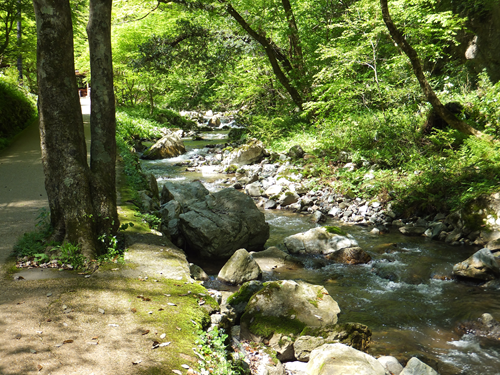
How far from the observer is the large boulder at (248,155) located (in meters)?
16.4

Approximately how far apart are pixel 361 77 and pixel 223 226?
911cm

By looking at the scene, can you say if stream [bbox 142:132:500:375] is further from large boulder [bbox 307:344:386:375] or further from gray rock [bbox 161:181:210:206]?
gray rock [bbox 161:181:210:206]

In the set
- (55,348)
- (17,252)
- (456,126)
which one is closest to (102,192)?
(17,252)

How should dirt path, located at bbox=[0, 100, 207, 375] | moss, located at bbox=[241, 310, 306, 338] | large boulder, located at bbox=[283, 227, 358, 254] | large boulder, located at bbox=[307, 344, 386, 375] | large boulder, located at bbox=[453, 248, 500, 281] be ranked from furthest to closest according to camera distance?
large boulder, located at bbox=[283, 227, 358, 254] → large boulder, located at bbox=[453, 248, 500, 281] → moss, located at bbox=[241, 310, 306, 338] → large boulder, located at bbox=[307, 344, 386, 375] → dirt path, located at bbox=[0, 100, 207, 375]

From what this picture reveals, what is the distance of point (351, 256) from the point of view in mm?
7520

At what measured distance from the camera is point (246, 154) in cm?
1653

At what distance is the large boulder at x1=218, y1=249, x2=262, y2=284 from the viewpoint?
6.45 meters

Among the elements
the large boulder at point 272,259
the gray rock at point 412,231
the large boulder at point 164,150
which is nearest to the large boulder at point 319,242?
the large boulder at point 272,259

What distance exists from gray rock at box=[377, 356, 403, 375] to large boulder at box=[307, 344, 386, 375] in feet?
1.16

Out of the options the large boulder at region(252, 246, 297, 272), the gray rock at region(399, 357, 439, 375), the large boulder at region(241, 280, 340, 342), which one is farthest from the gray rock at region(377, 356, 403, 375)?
the large boulder at region(252, 246, 297, 272)

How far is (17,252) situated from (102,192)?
1.37 m

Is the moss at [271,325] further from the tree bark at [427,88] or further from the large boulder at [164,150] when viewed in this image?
the large boulder at [164,150]

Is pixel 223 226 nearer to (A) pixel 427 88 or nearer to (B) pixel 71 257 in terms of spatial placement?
(B) pixel 71 257

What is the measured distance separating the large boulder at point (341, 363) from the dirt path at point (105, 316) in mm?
1279
